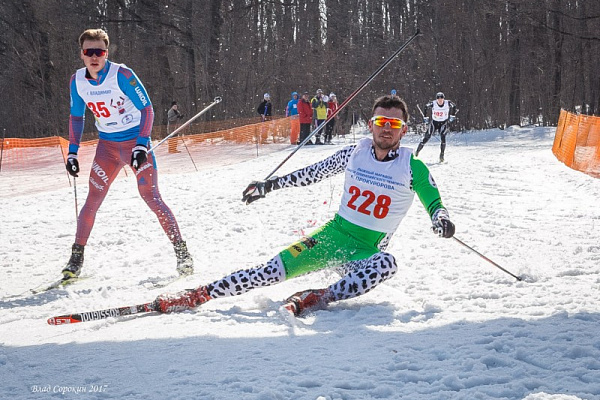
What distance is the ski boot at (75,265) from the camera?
497 cm

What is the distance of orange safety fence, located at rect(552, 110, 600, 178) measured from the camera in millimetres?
12422

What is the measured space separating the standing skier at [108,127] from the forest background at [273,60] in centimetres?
2070

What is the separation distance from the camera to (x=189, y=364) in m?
2.85

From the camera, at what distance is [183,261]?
512 centimetres

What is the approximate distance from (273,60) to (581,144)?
958 inches

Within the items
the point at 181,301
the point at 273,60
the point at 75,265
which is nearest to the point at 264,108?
the point at 273,60

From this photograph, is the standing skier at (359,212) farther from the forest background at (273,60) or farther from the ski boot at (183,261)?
the forest background at (273,60)

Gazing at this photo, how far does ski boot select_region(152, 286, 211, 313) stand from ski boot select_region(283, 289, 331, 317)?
54 centimetres

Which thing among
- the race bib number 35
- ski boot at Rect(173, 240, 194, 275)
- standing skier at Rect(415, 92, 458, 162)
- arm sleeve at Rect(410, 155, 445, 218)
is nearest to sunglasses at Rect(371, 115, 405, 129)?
arm sleeve at Rect(410, 155, 445, 218)

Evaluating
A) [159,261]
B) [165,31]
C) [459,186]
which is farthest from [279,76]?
[159,261]

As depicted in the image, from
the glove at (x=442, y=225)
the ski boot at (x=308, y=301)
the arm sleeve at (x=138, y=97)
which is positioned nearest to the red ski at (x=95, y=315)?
the ski boot at (x=308, y=301)

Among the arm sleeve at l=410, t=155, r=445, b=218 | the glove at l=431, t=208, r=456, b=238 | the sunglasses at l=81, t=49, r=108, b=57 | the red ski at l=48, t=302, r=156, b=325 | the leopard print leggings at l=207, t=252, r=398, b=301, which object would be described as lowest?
the red ski at l=48, t=302, r=156, b=325

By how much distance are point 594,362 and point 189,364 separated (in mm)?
1847

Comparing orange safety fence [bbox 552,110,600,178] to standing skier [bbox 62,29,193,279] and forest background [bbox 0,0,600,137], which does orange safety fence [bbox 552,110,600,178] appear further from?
forest background [bbox 0,0,600,137]
